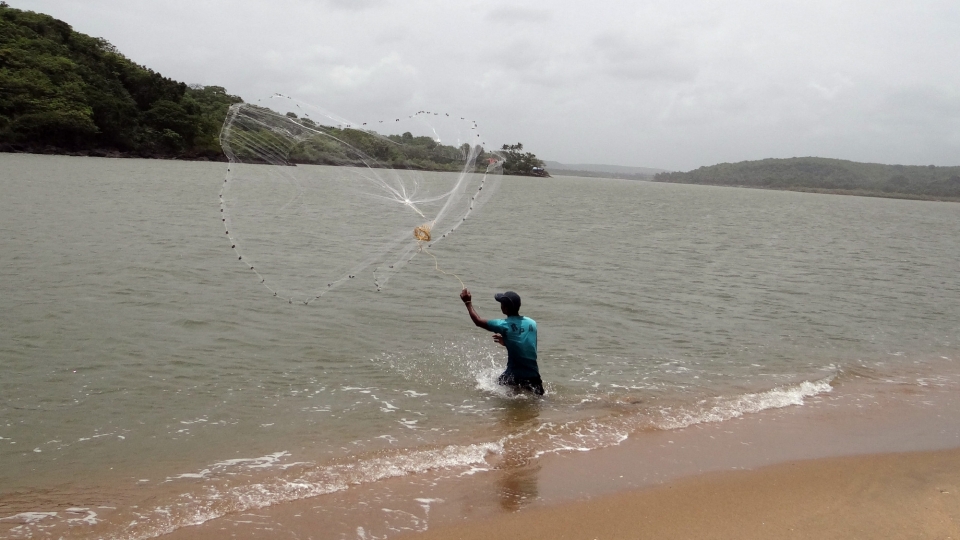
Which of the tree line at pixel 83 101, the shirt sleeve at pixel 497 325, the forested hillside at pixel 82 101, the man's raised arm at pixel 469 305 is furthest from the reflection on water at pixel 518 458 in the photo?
the forested hillside at pixel 82 101

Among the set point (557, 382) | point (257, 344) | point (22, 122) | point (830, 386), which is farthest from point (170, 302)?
point (22, 122)

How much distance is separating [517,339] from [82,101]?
3640 inches

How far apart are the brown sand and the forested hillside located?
75.1 metres

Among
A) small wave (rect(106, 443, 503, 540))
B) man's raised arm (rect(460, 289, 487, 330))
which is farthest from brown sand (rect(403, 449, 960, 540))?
man's raised arm (rect(460, 289, 487, 330))

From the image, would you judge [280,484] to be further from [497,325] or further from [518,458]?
[497,325]

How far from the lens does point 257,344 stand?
43.2 ft

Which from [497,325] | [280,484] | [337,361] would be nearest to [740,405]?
[497,325]

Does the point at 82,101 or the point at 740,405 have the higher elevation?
the point at 82,101

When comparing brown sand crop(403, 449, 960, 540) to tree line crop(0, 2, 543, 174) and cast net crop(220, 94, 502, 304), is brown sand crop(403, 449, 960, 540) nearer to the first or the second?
cast net crop(220, 94, 502, 304)

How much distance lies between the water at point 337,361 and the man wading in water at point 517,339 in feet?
1.68

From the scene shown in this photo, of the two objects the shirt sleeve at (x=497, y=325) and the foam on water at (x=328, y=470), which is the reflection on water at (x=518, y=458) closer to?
the foam on water at (x=328, y=470)

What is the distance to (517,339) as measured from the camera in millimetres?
10680

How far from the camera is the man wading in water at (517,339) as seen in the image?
10.7m

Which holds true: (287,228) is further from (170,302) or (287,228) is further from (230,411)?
(230,411)
